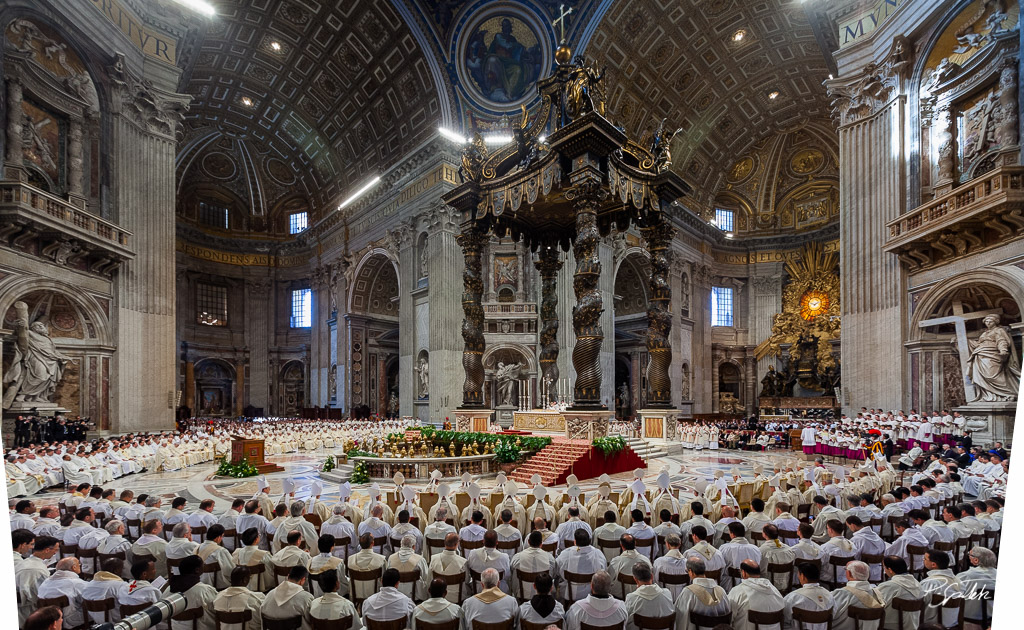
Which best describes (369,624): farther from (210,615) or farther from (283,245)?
(283,245)

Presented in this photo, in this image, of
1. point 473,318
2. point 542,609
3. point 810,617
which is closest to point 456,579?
point 542,609

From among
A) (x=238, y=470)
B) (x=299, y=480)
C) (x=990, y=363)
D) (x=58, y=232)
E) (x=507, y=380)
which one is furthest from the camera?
(x=507, y=380)

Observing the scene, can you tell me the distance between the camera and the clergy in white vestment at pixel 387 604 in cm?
375

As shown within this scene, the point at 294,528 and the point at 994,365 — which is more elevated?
the point at 994,365

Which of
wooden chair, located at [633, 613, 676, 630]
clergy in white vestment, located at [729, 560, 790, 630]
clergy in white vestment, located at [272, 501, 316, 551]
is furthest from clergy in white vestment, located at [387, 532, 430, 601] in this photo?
clergy in white vestment, located at [729, 560, 790, 630]

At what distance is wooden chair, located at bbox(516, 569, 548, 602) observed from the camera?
478 centimetres

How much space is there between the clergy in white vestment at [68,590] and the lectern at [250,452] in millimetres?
8880

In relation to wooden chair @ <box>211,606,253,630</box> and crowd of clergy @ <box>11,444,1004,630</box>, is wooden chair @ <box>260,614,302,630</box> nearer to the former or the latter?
crowd of clergy @ <box>11,444,1004,630</box>

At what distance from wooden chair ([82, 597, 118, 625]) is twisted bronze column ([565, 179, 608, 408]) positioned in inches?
330

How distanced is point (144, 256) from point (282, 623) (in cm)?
1767

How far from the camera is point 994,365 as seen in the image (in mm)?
10797

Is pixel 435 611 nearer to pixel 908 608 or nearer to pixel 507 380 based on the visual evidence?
pixel 908 608

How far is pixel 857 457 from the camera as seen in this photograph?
13.3 m

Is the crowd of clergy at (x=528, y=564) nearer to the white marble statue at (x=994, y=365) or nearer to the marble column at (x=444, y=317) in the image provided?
the white marble statue at (x=994, y=365)
